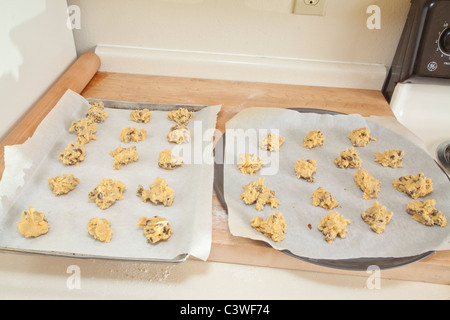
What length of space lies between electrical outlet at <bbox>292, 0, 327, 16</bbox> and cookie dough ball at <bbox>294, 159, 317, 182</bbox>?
50 cm

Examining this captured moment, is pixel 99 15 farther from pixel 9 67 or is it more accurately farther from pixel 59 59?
pixel 9 67

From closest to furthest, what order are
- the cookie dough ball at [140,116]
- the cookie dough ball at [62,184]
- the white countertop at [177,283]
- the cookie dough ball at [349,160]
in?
1. the white countertop at [177,283]
2. the cookie dough ball at [62,184]
3. the cookie dough ball at [349,160]
4. the cookie dough ball at [140,116]

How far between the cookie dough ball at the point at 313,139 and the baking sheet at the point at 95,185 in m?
0.27

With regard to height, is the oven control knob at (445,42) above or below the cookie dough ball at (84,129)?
above

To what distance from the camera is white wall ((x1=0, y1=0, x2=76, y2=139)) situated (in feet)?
2.75

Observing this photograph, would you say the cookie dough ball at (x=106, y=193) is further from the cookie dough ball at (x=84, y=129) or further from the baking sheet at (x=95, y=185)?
the cookie dough ball at (x=84, y=129)

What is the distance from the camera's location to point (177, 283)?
2.36ft

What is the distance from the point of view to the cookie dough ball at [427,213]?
785mm

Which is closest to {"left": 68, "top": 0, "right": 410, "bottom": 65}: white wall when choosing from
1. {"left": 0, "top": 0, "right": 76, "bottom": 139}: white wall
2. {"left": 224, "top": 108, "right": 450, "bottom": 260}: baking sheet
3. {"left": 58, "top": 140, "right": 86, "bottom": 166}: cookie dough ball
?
{"left": 0, "top": 0, "right": 76, "bottom": 139}: white wall

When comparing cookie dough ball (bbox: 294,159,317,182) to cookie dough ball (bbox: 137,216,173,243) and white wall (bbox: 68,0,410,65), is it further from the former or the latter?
white wall (bbox: 68,0,410,65)

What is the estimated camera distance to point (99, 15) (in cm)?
114

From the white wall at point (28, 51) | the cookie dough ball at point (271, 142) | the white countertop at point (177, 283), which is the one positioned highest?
the white wall at point (28, 51)

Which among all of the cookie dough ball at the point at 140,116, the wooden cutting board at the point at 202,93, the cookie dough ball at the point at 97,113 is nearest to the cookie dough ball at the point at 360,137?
the wooden cutting board at the point at 202,93

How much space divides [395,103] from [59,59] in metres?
1.07
